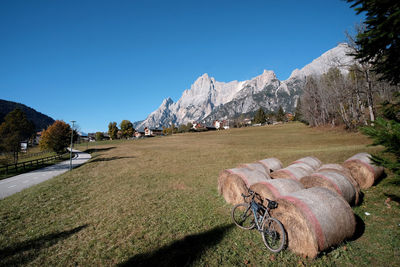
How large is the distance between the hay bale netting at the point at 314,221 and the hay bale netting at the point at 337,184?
6.05 ft

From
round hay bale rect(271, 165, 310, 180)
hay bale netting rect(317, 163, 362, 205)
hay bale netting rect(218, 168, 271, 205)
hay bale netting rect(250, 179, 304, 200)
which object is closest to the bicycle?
hay bale netting rect(250, 179, 304, 200)

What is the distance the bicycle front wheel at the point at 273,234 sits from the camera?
5.32 metres

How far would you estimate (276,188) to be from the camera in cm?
679

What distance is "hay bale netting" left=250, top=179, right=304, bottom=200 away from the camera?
6684 millimetres

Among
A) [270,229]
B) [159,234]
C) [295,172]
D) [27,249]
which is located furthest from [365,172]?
[27,249]

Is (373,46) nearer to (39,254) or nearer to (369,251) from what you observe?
(369,251)

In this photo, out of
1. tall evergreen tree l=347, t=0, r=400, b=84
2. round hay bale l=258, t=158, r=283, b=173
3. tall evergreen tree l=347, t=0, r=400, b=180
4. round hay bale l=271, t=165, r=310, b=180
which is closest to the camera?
tall evergreen tree l=347, t=0, r=400, b=180

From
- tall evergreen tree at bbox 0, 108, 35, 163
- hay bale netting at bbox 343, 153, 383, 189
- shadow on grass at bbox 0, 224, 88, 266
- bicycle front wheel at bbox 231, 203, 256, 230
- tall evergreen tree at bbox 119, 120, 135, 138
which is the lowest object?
shadow on grass at bbox 0, 224, 88, 266

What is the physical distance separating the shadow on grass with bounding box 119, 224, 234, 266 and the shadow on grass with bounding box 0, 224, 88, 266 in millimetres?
3602

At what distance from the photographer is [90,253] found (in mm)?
5871

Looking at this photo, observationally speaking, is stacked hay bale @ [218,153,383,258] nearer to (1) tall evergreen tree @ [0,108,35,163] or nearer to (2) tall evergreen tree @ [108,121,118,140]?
(1) tall evergreen tree @ [0,108,35,163]

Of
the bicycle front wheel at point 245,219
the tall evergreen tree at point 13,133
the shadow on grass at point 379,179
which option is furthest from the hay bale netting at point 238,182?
the tall evergreen tree at point 13,133

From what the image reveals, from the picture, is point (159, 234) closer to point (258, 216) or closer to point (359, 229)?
point (258, 216)

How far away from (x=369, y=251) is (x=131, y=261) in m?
7.10
